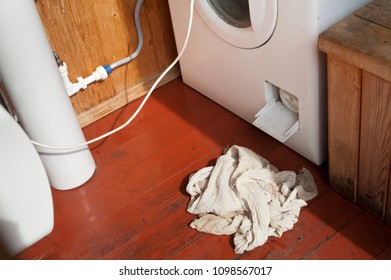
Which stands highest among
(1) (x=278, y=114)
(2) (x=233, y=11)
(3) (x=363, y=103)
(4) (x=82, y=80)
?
(2) (x=233, y=11)

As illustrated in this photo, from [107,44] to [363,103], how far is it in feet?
3.21

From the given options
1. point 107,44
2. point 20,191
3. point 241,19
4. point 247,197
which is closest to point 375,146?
point 247,197

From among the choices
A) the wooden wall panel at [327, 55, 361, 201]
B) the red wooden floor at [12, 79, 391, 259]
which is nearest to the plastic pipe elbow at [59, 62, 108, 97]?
the red wooden floor at [12, 79, 391, 259]

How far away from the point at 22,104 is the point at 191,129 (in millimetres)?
622

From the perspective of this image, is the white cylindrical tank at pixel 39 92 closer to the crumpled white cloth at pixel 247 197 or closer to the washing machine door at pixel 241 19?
the crumpled white cloth at pixel 247 197

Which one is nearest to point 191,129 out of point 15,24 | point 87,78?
point 87,78

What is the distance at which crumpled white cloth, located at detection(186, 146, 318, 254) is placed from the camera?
1.51 meters

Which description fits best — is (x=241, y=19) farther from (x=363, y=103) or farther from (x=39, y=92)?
(x=39, y=92)

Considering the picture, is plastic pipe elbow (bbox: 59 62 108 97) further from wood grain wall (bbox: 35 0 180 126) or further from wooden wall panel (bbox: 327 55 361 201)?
wooden wall panel (bbox: 327 55 361 201)

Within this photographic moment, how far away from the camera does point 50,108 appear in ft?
5.18

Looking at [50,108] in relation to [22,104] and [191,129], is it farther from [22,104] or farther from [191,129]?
[191,129]

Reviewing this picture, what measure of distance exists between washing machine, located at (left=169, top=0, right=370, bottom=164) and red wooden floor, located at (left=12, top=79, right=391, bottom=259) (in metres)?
0.11

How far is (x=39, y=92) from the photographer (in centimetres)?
154
